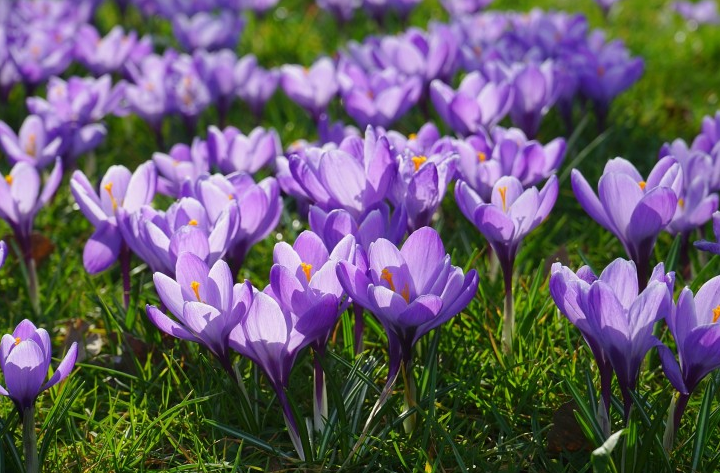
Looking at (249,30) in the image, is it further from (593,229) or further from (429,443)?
(429,443)

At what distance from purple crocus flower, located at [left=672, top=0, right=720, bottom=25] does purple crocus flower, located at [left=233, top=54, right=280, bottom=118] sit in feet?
8.85

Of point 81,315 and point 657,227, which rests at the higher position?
point 657,227

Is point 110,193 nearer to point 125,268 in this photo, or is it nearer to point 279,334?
point 125,268

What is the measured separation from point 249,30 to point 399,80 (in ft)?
6.32

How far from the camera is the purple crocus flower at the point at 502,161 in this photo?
2.31m

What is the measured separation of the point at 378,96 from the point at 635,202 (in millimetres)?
1191

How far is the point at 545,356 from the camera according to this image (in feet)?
6.96

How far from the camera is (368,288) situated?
1625 millimetres

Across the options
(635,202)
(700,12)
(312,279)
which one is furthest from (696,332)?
(700,12)

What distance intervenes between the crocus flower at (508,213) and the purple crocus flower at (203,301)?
23.2 inches

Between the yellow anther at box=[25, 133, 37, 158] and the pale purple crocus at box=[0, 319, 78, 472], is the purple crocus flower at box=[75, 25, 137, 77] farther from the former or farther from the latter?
the pale purple crocus at box=[0, 319, 78, 472]

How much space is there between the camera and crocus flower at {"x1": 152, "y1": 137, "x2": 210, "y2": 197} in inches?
97.7

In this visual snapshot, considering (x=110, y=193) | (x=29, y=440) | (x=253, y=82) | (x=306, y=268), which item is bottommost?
(x=29, y=440)

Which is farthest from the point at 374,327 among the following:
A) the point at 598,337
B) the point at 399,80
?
the point at 399,80
